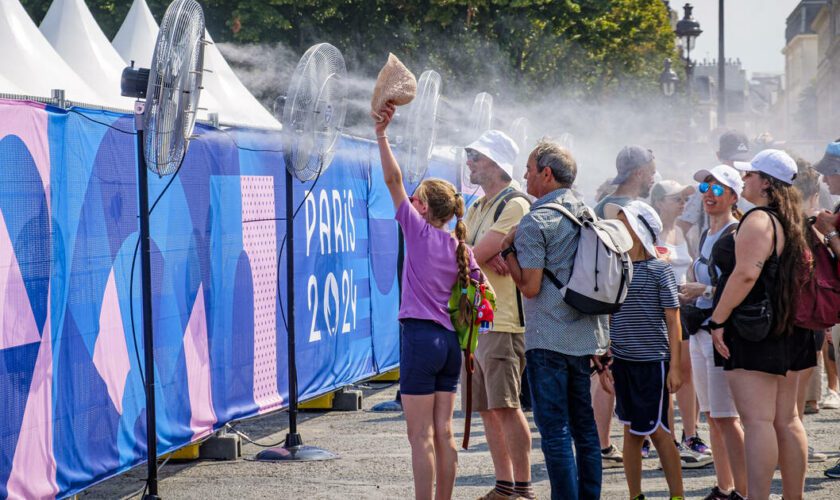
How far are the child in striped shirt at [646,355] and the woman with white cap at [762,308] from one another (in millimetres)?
399

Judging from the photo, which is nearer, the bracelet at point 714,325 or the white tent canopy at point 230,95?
the bracelet at point 714,325

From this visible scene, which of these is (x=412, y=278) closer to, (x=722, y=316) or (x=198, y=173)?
(x=722, y=316)

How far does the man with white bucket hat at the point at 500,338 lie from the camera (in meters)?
6.48

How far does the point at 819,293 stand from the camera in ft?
20.7

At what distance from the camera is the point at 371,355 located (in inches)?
447

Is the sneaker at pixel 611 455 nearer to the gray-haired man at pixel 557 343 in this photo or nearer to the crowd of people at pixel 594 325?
the crowd of people at pixel 594 325

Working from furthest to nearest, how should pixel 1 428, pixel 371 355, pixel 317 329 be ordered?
pixel 371 355, pixel 317 329, pixel 1 428

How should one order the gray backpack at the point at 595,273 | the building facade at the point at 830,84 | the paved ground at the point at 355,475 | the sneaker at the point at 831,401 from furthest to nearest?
the building facade at the point at 830,84 < the sneaker at the point at 831,401 < the paved ground at the point at 355,475 < the gray backpack at the point at 595,273

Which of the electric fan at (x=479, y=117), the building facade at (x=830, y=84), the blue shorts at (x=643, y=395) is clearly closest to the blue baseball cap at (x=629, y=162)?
the blue shorts at (x=643, y=395)

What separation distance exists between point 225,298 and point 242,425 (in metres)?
2.05

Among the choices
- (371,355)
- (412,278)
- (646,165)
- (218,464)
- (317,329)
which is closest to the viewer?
(412,278)

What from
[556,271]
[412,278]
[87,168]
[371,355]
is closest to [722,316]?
[556,271]

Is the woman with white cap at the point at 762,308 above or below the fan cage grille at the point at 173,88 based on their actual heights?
below

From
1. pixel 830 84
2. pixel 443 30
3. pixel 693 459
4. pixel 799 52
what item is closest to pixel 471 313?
pixel 693 459
